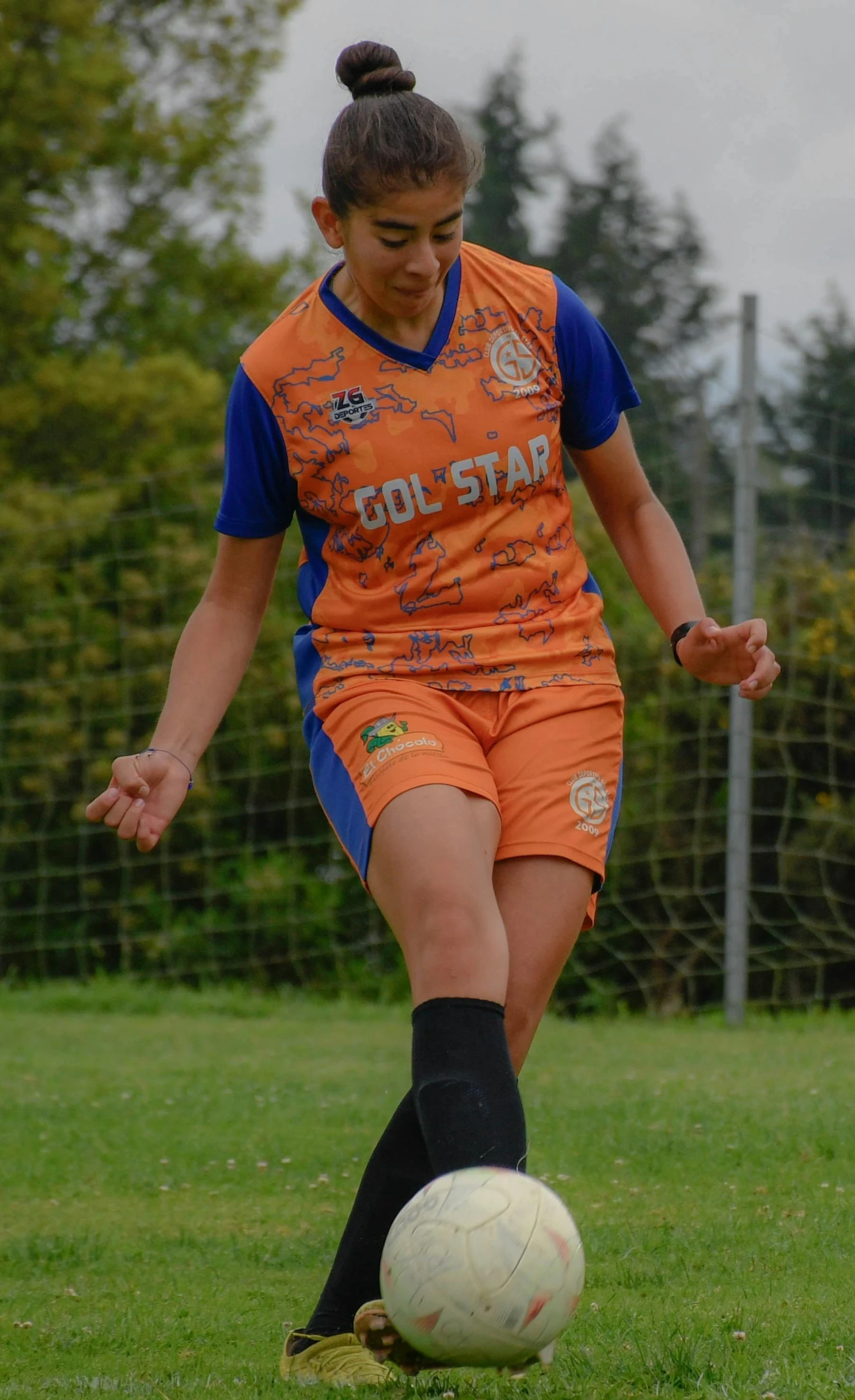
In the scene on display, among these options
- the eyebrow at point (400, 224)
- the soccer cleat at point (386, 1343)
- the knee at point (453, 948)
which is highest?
the eyebrow at point (400, 224)

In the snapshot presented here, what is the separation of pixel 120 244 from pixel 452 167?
1353cm

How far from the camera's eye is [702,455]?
31.2ft

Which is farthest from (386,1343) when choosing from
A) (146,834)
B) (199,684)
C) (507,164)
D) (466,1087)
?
(507,164)

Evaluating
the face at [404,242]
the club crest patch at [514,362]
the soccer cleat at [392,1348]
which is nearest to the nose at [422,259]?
the face at [404,242]

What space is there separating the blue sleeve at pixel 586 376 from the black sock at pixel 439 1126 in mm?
1145

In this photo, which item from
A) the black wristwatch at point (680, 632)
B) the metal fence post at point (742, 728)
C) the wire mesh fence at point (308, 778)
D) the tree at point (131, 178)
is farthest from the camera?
the tree at point (131, 178)

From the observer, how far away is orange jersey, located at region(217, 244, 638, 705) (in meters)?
2.86

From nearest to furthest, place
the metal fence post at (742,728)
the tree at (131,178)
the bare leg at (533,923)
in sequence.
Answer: the bare leg at (533,923) < the metal fence post at (742,728) < the tree at (131,178)

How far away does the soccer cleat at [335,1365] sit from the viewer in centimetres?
267

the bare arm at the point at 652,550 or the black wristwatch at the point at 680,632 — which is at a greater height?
the bare arm at the point at 652,550

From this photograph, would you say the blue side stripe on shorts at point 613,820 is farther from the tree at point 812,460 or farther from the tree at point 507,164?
the tree at point 507,164

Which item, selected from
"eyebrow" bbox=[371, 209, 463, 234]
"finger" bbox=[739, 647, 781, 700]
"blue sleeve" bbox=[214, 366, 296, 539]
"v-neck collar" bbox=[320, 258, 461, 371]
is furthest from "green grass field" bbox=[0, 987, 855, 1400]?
"eyebrow" bbox=[371, 209, 463, 234]

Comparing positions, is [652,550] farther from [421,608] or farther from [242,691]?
[242,691]

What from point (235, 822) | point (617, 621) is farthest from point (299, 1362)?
point (235, 822)
